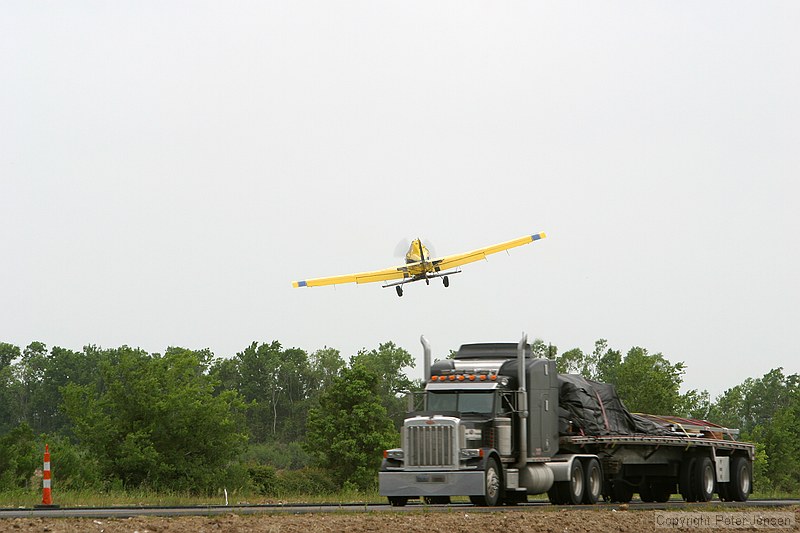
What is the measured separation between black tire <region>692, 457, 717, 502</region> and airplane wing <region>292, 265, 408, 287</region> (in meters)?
43.3

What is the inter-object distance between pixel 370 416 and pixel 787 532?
7025 centimetres

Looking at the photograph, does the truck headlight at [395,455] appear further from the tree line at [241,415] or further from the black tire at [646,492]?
the black tire at [646,492]

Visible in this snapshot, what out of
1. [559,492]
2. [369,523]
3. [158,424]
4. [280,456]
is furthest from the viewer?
[280,456]

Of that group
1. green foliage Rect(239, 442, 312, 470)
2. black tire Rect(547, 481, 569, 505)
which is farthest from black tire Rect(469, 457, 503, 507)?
green foliage Rect(239, 442, 312, 470)

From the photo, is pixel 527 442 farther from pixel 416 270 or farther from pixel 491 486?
pixel 416 270

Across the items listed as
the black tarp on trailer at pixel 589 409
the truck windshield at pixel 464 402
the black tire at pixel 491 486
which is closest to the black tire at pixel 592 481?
the black tarp on trailer at pixel 589 409

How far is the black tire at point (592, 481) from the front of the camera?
28938mm

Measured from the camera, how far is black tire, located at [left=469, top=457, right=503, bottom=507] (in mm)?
26062

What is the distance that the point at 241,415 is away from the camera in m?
103

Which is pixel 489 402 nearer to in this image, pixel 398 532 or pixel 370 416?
pixel 398 532

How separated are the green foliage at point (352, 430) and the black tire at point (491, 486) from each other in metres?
58.4

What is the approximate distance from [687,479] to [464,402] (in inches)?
333

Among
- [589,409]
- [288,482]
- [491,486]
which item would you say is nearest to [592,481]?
[589,409]

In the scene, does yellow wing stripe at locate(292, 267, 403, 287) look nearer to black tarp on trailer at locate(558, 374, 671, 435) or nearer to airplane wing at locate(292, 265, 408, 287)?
airplane wing at locate(292, 265, 408, 287)
